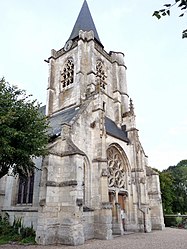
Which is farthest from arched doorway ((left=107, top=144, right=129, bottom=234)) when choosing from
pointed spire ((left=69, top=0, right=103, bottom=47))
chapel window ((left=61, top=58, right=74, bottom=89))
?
pointed spire ((left=69, top=0, right=103, bottom=47))

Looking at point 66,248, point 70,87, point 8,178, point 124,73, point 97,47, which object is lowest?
point 66,248

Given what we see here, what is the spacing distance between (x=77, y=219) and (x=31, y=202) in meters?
4.34

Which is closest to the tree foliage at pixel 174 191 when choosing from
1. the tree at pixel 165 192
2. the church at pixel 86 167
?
the tree at pixel 165 192

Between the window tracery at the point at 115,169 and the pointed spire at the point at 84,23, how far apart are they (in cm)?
1380

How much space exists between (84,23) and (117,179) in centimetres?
1921

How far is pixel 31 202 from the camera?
13156 mm

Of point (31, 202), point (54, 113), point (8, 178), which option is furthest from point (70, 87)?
point (31, 202)

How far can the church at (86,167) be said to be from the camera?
10617 millimetres

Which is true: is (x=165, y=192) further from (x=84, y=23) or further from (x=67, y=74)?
(x=84, y=23)

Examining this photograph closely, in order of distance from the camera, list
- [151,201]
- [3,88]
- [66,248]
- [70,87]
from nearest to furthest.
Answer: [66,248], [3,88], [151,201], [70,87]

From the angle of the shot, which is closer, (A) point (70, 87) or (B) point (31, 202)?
(B) point (31, 202)

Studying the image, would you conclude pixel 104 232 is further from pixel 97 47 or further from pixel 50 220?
pixel 97 47

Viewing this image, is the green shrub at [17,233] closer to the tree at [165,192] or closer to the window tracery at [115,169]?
the window tracery at [115,169]

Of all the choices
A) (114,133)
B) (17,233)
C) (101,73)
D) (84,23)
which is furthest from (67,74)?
(17,233)
